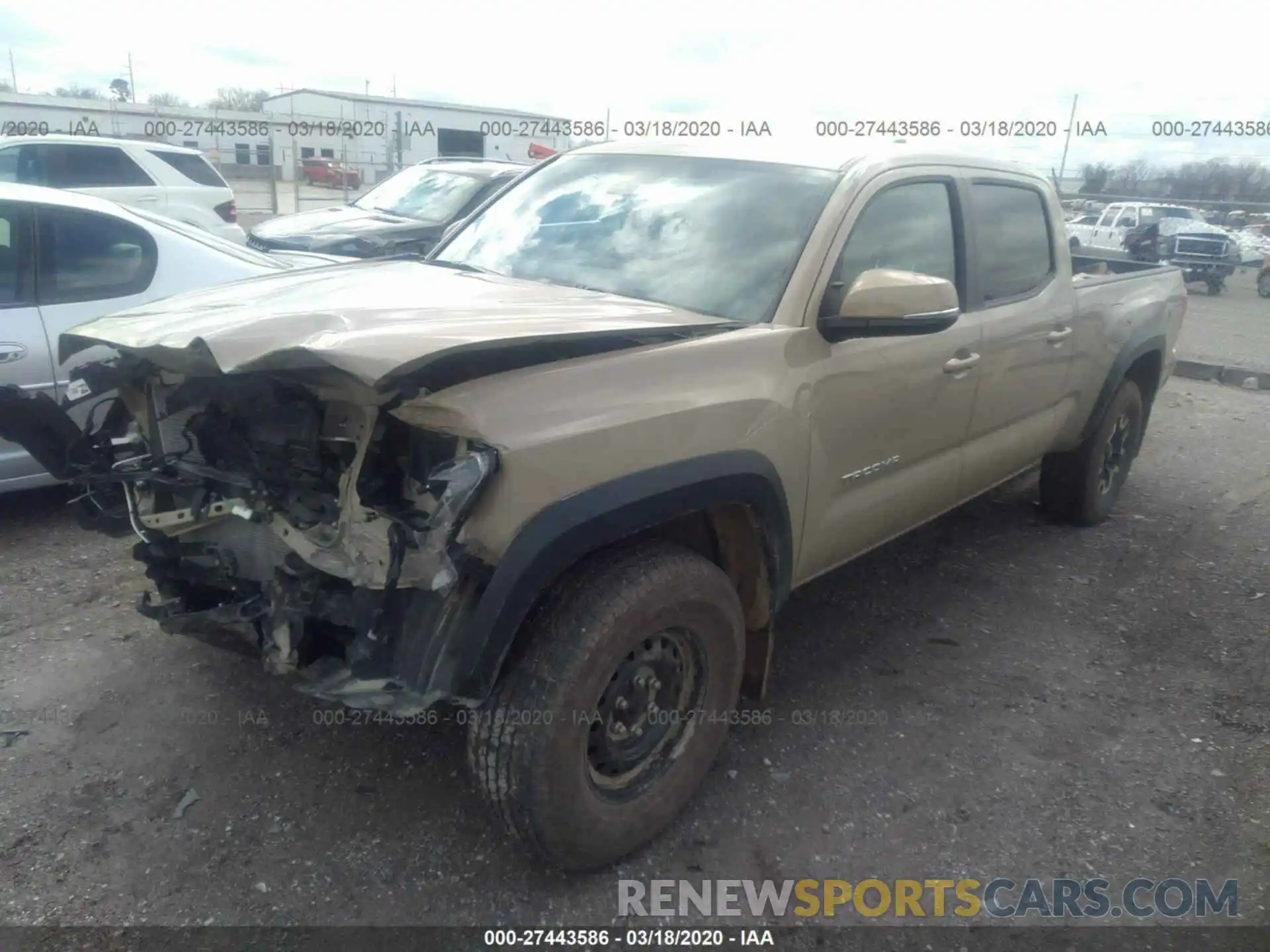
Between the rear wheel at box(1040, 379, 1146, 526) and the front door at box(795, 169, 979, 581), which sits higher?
the front door at box(795, 169, 979, 581)

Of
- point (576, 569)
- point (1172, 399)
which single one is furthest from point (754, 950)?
point (1172, 399)

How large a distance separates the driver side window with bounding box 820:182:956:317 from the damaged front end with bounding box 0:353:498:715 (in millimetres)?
1458

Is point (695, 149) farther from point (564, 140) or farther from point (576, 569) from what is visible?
point (564, 140)

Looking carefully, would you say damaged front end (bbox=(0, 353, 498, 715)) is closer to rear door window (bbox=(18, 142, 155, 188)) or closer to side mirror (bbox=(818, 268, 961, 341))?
side mirror (bbox=(818, 268, 961, 341))

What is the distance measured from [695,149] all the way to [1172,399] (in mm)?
7265

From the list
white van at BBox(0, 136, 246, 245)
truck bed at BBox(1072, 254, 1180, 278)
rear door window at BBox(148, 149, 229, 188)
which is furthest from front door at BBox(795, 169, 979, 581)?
rear door window at BBox(148, 149, 229, 188)

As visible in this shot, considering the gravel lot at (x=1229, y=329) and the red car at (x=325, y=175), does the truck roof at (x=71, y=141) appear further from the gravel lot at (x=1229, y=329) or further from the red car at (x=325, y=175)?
the red car at (x=325, y=175)

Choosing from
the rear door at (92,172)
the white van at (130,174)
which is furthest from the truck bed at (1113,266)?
the rear door at (92,172)

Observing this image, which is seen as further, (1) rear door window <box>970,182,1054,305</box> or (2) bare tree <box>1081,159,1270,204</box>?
(2) bare tree <box>1081,159,1270,204</box>

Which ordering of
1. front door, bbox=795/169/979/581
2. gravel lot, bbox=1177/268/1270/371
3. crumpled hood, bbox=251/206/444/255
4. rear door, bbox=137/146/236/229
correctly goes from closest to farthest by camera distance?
front door, bbox=795/169/979/581
crumpled hood, bbox=251/206/444/255
rear door, bbox=137/146/236/229
gravel lot, bbox=1177/268/1270/371

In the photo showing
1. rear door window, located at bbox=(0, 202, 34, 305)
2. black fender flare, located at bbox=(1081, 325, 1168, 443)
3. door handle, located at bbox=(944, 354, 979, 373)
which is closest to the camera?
door handle, located at bbox=(944, 354, 979, 373)

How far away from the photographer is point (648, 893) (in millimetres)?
2699

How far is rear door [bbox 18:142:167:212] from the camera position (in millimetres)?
10305

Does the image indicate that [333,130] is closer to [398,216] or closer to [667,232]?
[398,216]
